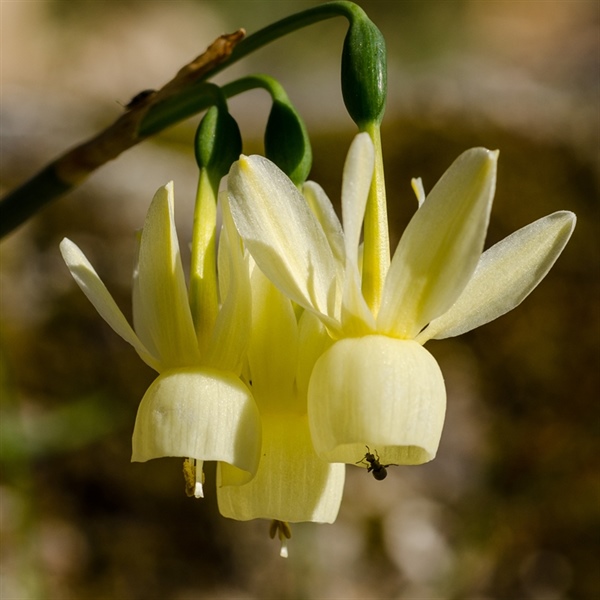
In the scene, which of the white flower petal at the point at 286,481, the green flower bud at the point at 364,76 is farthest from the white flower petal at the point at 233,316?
the green flower bud at the point at 364,76

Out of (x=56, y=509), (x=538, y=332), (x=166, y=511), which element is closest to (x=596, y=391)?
(x=538, y=332)

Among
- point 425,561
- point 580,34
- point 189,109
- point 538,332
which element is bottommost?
point 425,561

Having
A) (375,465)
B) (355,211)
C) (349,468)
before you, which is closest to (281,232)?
(355,211)

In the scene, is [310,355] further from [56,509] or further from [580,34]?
[580,34]

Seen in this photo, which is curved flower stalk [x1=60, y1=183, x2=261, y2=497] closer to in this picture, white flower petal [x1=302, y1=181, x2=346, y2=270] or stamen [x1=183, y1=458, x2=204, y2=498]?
stamen [x1=183, y1=458, x2=204, y2=498]

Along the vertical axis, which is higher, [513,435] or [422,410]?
[422,410]

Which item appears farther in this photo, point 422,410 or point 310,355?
point 310,355
